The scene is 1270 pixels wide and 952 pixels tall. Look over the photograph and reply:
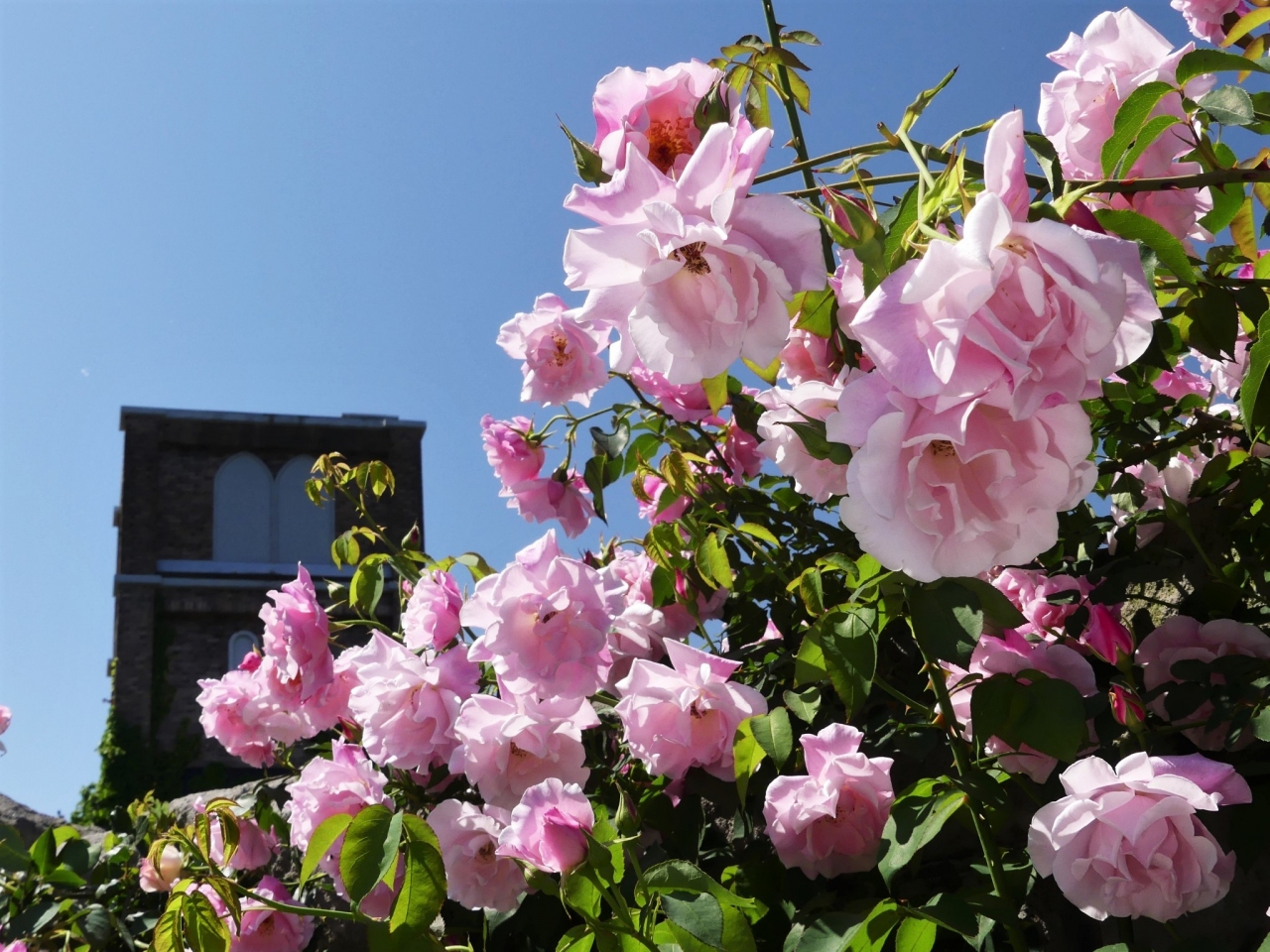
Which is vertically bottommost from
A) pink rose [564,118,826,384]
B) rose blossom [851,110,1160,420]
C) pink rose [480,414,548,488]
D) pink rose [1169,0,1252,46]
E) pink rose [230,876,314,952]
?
pink rose [230,876,314,952]

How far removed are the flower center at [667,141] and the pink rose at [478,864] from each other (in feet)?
2.49

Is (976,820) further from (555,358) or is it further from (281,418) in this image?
(281,418)

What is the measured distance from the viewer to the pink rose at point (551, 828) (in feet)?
3.12

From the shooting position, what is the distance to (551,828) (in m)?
0.95

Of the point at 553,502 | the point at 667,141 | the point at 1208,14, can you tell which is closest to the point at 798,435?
the point at 667,141

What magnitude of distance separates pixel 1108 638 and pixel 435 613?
770 millimetres

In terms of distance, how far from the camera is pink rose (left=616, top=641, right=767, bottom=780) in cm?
111

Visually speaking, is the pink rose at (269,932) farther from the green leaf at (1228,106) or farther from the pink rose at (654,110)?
the green leaf at (1228,106)

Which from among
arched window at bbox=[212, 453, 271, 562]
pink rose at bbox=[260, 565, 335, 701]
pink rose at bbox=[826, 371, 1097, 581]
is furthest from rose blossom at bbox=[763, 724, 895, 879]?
arched window at bbox=[212, 453, 271, 562]

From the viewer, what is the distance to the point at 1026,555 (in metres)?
0.57

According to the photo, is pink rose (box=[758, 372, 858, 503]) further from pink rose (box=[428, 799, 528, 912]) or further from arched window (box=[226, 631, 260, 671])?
arched window (box=[226, 631, 260, 671])

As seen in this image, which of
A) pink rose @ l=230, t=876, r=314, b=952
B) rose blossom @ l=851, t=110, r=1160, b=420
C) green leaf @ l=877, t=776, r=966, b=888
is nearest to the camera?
rose blossom @ l=851, t=110, r=1160, b=420

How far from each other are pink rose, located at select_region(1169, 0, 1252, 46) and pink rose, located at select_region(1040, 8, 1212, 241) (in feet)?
3.31

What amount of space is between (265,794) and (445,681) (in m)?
0.81
